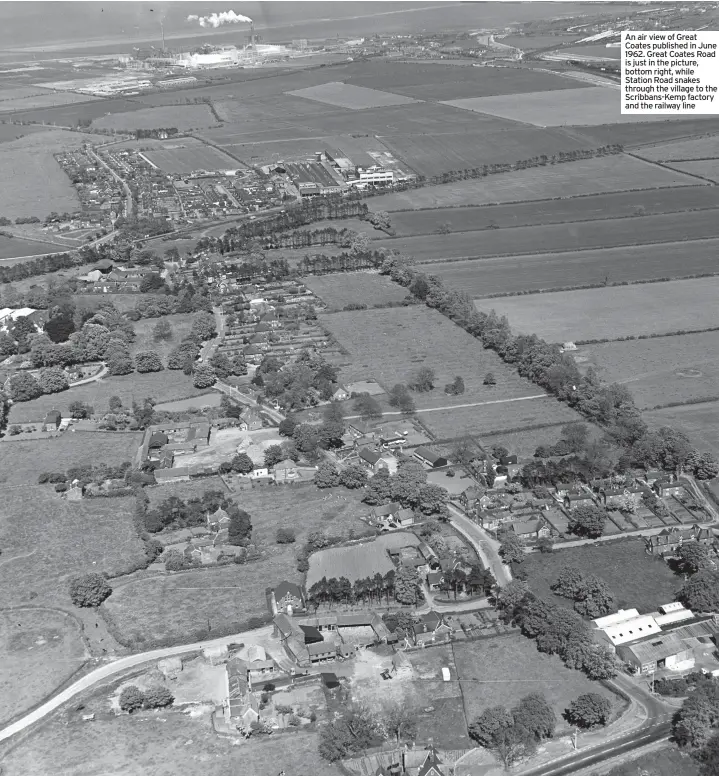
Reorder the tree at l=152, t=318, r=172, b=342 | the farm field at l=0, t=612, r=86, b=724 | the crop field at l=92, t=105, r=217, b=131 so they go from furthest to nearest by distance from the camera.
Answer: the crop field at l=92, t=105, r=217, b=131
the tree at l=152, t=318, r=172, b=342
the farm field at l=0, t=612, r=86, b=724

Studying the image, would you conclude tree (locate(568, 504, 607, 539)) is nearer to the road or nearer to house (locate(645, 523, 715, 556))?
house (locate(645, 523, 715, 556))

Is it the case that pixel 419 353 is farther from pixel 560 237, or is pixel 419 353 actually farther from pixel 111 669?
pixel 111 669

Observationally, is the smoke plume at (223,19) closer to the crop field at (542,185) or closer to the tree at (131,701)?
the crop field at (542,185)

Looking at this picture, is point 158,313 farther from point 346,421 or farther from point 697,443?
point 697,443

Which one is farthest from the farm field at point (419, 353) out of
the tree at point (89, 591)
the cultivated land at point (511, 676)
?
the tree at point (89, 591)

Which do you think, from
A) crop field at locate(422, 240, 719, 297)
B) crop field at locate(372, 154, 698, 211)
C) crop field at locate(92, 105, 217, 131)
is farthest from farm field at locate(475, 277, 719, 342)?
crop field at locate(92, 105, 217, 131)
